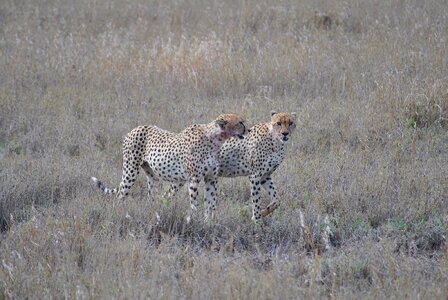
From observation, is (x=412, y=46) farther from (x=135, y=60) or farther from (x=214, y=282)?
(x=214, y=282)

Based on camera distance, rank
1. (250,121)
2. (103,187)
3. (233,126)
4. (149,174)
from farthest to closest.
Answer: (250,121), (149,174), (103,187), (233,126)

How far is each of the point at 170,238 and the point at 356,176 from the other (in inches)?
75.6

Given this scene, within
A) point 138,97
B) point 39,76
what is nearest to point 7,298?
point 138,97

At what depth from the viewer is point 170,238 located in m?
5.48

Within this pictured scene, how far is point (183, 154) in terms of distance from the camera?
6.32m

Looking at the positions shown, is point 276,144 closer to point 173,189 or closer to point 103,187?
point 173,189

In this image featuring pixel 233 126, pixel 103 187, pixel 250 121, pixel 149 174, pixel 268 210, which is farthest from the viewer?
pixel 250 121

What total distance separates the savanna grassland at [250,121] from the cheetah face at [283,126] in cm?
52

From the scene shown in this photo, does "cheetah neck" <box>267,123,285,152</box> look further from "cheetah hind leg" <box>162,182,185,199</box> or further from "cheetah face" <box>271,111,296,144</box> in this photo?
"cheetah hind leg" <box>162,182,185,199</box>

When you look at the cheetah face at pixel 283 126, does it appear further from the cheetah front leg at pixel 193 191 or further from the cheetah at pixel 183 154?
the cheetah front leg at pixel 193 191

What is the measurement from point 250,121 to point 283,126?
7.21 ft

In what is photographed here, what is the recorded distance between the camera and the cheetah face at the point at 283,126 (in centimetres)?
620

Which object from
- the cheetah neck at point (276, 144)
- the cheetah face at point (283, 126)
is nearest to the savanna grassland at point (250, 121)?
the cheetah neck at point (276, 144)

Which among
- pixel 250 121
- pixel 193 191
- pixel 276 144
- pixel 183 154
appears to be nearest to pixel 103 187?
pixel 183 154
